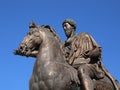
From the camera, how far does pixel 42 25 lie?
1184 centimetres

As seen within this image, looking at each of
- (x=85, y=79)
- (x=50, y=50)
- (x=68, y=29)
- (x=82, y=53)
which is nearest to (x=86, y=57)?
(x=82, y=53)

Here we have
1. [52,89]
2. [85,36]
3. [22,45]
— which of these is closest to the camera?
[52,89]

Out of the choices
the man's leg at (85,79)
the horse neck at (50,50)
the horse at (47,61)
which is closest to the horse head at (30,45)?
the horse at (47,61)

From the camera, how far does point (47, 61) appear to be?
10867 mm

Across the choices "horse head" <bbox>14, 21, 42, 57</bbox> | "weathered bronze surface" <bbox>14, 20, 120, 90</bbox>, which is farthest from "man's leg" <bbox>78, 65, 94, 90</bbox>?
"horse head" <bbox>14, 21, 42, 57</bbox>

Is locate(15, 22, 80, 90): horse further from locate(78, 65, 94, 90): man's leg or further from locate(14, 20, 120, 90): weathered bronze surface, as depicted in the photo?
locate(78, 65, 94, 90): man's leg

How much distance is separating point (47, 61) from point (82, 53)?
1.25 m

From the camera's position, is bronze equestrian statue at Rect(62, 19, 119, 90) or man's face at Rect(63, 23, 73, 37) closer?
bronze equestrian statue at Rect(62, 19, 119, 90)

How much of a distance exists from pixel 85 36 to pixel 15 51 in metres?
2.18

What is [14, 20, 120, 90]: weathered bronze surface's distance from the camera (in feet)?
35.0

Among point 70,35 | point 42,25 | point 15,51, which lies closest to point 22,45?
point 15,51

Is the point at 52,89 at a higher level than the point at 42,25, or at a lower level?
lower

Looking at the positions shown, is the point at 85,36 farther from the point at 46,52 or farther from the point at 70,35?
the point at 46,52

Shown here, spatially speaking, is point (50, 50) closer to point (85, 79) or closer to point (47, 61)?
point (47, 61)
